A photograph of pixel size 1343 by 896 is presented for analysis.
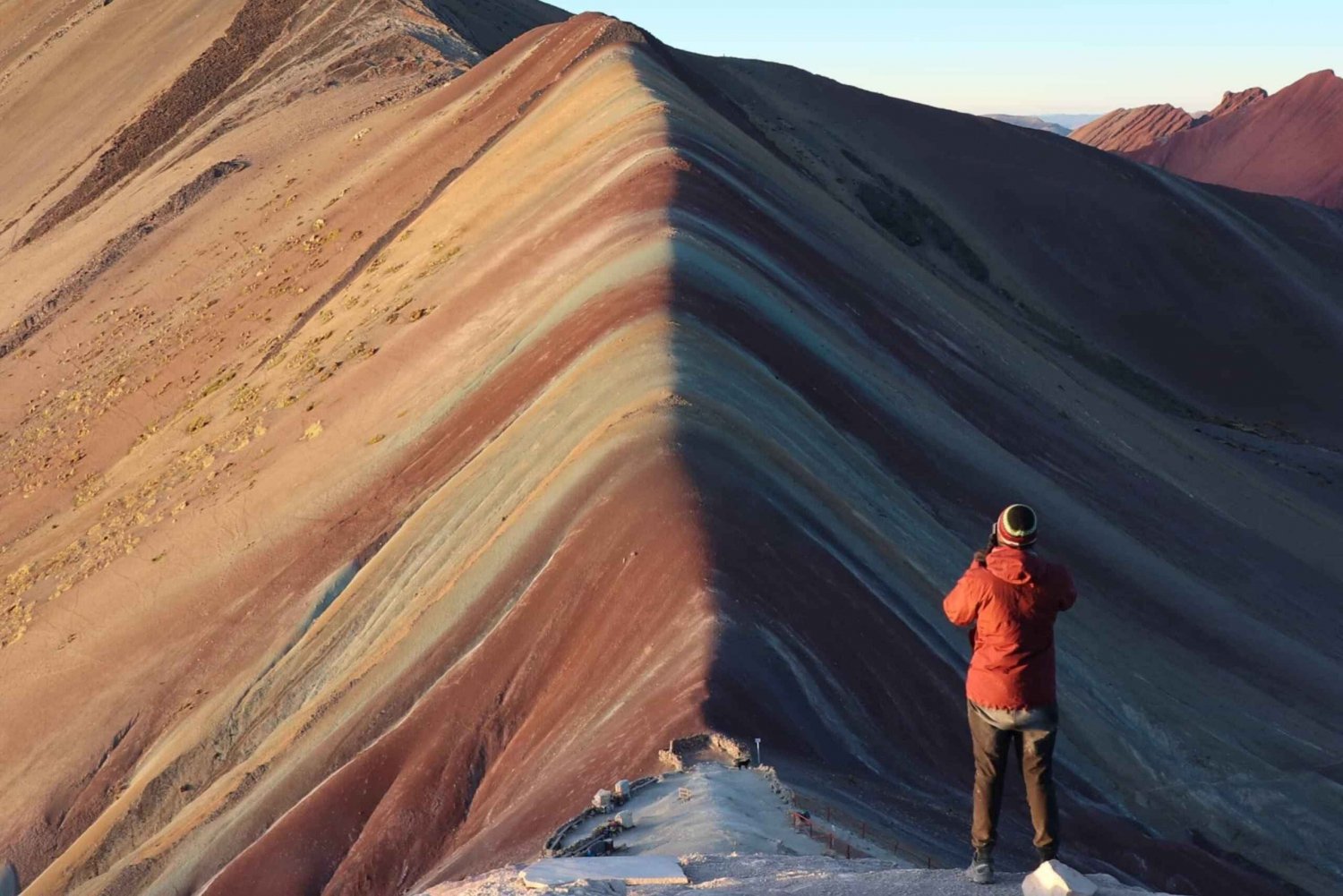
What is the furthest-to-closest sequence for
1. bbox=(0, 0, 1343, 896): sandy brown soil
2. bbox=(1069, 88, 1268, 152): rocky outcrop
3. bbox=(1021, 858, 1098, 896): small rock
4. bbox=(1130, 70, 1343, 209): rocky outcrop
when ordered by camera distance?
bbox=(1069, 88, 1268, 152): rocky outcrop → bbox=(1130, 70, 1343, 209): rocky outcrop → bbox=(0, 0, 1343, 896): sandy brown soil → bbox=(1021, 858, 1098, 896): small rock

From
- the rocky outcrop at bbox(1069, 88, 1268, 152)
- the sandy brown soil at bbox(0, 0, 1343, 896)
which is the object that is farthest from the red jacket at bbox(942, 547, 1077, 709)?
the rocky outcrop at bbox(1069, 88, 1268, 152)

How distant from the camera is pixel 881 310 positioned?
32.7m

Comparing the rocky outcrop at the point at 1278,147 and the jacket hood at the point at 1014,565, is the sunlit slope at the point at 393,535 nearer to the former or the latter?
the jacket hood at the point at 1014,565

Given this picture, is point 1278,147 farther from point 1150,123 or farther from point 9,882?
point 9,882

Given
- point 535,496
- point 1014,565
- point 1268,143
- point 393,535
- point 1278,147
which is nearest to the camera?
point 1014,565

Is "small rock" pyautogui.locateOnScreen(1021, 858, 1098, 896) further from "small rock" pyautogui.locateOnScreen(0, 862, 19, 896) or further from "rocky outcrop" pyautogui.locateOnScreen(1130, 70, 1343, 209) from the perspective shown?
"rocky outcrop" pyautogui.locateOnScreen(1130, 70, 1343, 209)

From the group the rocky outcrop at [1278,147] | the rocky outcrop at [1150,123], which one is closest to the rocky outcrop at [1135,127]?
the rocky outcrop at [1150,123]

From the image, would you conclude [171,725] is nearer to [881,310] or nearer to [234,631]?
[234,631]

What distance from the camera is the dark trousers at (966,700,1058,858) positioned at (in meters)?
8.07

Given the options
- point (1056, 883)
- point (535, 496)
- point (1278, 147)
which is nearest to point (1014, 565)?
point (1056, 883)

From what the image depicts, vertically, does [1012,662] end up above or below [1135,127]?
below

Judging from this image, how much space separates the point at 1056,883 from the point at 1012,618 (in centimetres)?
126

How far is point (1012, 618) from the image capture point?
7.92 m

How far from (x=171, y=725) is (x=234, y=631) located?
169 cm
